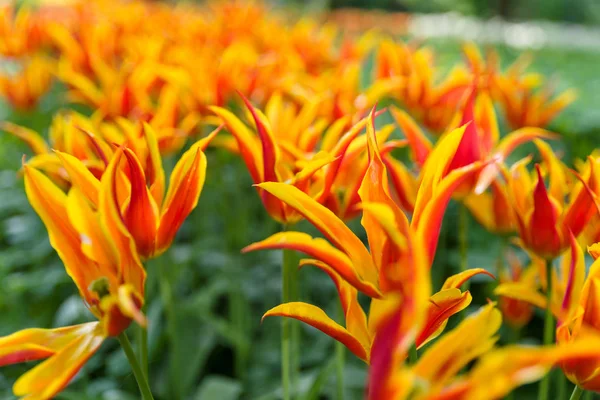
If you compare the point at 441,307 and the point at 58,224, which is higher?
the point at 58,224

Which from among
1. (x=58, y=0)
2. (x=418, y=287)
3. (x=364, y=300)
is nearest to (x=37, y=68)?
(x=364, y=300)

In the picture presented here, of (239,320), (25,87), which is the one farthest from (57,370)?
(25,87)

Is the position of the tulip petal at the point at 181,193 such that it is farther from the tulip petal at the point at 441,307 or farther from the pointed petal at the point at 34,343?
the tulip petal at the point at 441,307

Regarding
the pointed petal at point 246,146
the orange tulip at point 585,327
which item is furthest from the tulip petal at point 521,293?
the pointed petal at point 246,146

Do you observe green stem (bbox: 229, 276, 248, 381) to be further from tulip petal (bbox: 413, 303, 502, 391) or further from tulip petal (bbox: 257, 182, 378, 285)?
tulip petal (bbox: 413, 303, 502, 391)

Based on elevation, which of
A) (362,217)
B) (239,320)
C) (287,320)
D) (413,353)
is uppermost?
(362,217)

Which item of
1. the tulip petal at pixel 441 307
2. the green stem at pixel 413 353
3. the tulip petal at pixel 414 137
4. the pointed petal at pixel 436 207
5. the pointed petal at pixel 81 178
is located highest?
the pointed petal at pixel 81 178

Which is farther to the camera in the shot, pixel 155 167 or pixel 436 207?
pixel 155 167

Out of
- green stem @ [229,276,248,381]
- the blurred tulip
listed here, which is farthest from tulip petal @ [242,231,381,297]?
green stem @ [229,276,248,381]

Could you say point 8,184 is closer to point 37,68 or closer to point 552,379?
point 37,68

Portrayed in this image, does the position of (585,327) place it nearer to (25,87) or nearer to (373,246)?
(373,246)

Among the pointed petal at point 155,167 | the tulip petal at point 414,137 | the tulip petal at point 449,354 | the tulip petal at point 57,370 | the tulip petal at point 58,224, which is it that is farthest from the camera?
the tulip petal at point 414,137

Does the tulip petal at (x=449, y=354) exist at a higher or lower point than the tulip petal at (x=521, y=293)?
higher

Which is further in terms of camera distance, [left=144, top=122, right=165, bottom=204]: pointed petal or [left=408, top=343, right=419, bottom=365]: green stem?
[left=144, top=122, right=165, bottom=204]: pointed petal
